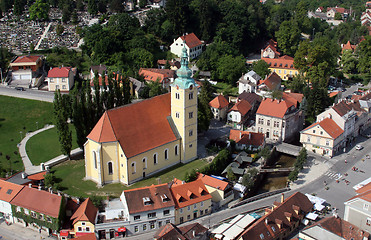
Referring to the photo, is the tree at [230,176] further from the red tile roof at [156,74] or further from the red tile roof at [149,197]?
the red tile roof at [156,74]

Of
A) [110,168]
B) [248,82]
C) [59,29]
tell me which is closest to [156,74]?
[248,82]

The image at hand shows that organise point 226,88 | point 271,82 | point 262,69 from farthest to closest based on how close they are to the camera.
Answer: point 262,69, point 226,88, point 271,82

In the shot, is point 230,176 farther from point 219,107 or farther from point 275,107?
point 219,107

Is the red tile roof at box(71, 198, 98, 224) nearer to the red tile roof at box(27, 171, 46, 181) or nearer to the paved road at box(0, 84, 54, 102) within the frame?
the red tile roof at box(27, 171, 46, 181)

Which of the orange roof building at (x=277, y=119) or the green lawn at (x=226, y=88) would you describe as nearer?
the orange roof building at (x=277, y=119)

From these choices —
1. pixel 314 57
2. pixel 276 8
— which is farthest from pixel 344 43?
pixel 314 57

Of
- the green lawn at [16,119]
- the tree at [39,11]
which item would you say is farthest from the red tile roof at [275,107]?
the tree at [39,11]

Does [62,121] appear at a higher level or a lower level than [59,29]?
lower
